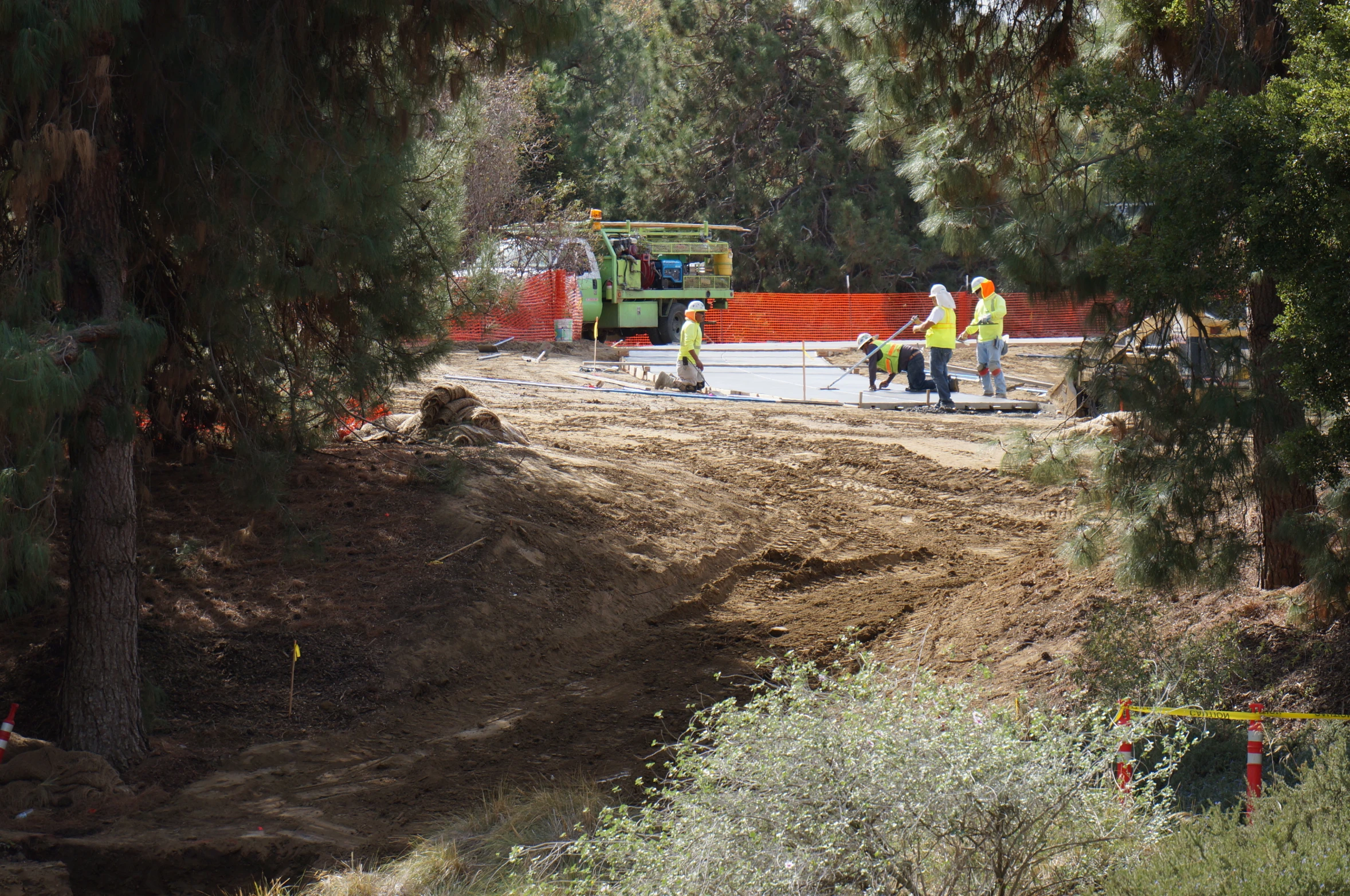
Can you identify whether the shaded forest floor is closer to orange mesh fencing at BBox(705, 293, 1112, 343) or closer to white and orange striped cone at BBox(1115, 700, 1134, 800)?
white and orange striped cone at BBox(1115, 700, 1134, 800)

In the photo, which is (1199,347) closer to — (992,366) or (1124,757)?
(1124,757)

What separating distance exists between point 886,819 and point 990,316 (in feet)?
49.3

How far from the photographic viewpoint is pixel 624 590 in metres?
9.23

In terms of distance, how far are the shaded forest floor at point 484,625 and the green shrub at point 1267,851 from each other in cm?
176

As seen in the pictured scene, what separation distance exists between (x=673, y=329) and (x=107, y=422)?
2100cm

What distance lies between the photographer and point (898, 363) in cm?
1962

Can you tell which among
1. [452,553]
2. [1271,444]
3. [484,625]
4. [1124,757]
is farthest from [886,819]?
[452,553]

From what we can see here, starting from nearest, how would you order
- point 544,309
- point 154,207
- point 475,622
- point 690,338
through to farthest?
point 154,207, point 475,622, point 690,338, point 544,309

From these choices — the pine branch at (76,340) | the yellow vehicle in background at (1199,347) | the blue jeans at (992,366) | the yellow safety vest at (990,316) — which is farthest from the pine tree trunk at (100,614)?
the blue jeans at (992,366)

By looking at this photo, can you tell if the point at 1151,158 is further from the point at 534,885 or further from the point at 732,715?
the point at 534,885

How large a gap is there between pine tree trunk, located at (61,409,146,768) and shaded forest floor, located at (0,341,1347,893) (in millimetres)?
318

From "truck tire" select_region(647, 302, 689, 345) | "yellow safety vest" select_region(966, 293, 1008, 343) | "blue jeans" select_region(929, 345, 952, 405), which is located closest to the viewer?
"blue jeans" select_region(929, 345, 952, 405)

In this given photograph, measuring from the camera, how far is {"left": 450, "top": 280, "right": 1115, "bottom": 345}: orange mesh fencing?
2567 cm

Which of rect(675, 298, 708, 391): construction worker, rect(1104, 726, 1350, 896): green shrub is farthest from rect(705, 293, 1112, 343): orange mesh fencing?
rect(1104, 726, 1350, 896): green shrub
